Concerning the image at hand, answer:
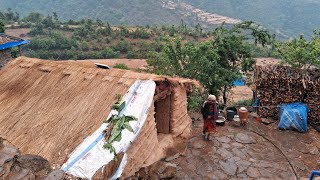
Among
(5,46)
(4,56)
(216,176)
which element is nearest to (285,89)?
(216,176)

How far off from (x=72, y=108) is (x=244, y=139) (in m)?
6.32

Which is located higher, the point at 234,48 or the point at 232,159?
the point at 234,48

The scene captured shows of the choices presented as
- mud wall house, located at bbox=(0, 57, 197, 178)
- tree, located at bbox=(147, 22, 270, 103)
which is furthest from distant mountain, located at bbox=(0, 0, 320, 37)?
mud wall house, located at bbox=(0, 57, 197, 178)

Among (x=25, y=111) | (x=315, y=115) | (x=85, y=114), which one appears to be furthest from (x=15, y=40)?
(x=315, y=115)

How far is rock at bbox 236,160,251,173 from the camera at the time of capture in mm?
9820

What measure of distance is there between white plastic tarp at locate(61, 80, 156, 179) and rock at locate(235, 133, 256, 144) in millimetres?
4494

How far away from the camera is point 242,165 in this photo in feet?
32.9

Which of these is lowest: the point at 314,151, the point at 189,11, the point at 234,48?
the point at 189,11

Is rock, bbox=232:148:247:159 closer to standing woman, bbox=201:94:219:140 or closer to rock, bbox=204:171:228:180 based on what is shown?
standing woman, bbox=201:94:219:140

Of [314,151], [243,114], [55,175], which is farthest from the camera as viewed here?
[243,114]

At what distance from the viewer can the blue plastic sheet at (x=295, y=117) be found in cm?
1232

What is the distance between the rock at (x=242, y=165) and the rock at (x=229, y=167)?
0.12 meters

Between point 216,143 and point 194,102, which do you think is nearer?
point 216,143

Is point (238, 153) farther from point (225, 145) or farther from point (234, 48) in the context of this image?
point (234, 48)
